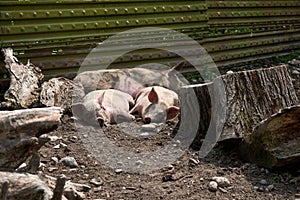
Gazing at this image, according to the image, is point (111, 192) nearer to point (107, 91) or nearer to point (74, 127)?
point (74, 127)

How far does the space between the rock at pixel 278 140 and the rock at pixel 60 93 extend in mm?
1973

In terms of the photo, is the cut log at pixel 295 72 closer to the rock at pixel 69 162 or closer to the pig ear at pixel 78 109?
the pig ear at pixel 78 109

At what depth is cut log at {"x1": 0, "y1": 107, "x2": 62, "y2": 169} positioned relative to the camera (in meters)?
2.63

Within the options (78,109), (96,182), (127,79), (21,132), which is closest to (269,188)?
(96,182)

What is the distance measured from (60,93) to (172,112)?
108 centimetres

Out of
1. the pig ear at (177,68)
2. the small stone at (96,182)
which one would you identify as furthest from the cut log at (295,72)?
the small stone at (96,182)

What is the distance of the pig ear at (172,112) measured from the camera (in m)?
4.95

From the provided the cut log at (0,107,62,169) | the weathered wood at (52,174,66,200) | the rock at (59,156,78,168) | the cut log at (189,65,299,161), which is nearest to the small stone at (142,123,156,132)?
the cut log at (189,65,299,161)

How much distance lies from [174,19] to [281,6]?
2744mm

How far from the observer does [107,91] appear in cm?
531

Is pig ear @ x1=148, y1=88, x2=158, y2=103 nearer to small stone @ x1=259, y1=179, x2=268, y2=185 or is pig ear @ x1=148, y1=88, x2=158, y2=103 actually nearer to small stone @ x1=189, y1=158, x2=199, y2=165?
small stone @ x1=189, y1=158, x2=199, y2=165

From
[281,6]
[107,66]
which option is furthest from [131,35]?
[281,6]

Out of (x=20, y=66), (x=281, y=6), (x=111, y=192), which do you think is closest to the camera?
(x=111, y=192)

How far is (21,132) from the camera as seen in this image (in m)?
2.65
